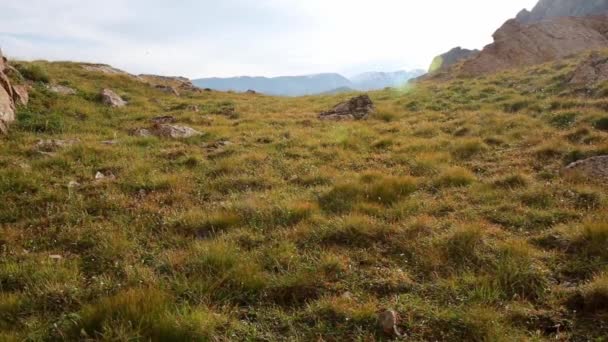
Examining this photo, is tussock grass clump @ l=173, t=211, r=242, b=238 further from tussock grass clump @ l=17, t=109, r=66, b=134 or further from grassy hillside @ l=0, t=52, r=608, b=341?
tussock grass clump @ l=17, t=109, r=66, b=134

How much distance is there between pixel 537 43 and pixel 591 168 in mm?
32433

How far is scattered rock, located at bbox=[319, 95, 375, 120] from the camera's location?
754 inches

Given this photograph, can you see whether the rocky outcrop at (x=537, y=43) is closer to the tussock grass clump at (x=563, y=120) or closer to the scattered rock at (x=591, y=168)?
the tussock grass clump at (x=563, y=120)

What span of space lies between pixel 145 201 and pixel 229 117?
37.6 ft

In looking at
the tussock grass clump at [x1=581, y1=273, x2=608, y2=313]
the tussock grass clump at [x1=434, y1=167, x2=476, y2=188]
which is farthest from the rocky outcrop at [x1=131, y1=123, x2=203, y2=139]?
the tussock grass clump at [x1=581, y1=273, x2=608, y2=313]

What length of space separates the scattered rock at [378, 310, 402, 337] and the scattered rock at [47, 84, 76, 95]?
17275 mm

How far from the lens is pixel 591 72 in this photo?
19094 millimetres

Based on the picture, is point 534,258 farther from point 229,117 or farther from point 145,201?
point 229,117

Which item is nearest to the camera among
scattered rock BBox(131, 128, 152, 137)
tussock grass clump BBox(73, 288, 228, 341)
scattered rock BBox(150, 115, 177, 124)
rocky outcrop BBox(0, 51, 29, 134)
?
tussock grass clump BBox(73, 288, 228, 341)

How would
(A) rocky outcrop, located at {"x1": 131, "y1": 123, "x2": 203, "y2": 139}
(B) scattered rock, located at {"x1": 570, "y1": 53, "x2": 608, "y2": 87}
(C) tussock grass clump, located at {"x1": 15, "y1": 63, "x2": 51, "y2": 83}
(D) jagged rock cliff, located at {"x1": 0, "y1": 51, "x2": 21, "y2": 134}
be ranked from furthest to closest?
1. (C) tussock grass clump, located at {"x1": 15, "y1": 63, "x2": 51, "y2": 83}
2. (B) scattered rock, located at {"x1": 570, "y1": 53, "x2": 608, "y2": 87}
3. (A) rocky outcrop, located at {"x1": 131, "y1": 123, "x2": 203, "y2": 139}
4. (D) jagged rock cliff, located at {"x1": 0, "y1": 51, "x2": 21, "y2": 134}

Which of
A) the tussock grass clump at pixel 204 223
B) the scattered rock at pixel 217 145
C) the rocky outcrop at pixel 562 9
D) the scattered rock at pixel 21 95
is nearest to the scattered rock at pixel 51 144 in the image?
the scattered rock at pixel 217 145

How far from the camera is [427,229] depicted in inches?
284

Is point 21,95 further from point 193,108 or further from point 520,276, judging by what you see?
point 520,276

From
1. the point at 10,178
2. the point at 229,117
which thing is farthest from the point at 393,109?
the point at 10,178
